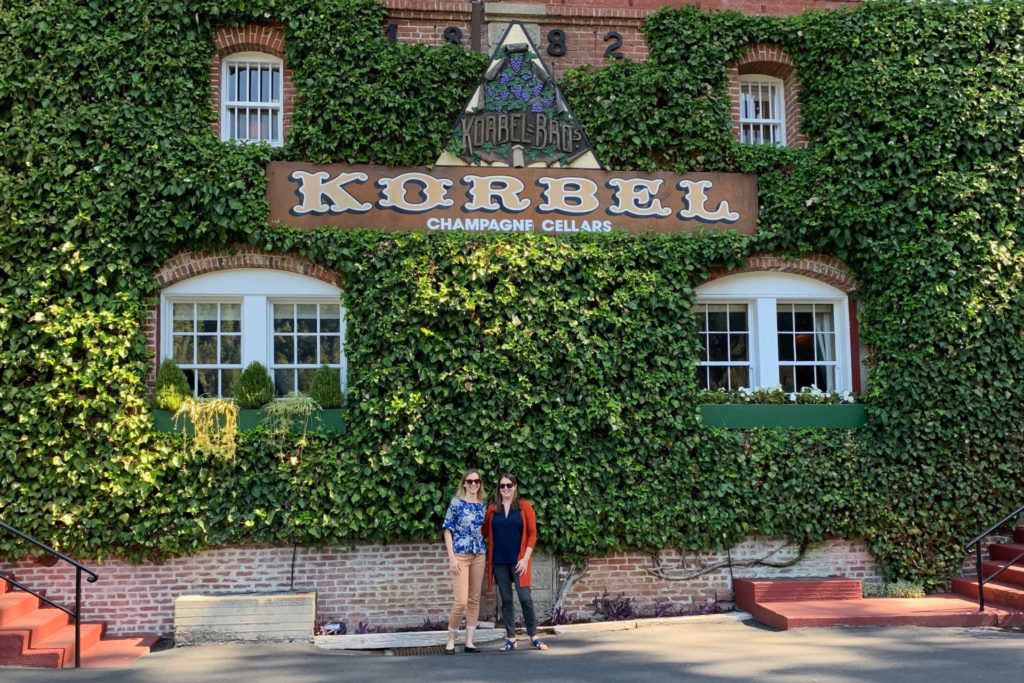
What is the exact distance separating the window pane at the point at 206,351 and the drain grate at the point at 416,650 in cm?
389

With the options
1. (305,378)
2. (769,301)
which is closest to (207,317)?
(305,378)

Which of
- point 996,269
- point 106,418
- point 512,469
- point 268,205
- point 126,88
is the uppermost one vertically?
point 126,88

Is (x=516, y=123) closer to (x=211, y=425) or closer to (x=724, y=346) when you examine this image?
(x=724, y=346)

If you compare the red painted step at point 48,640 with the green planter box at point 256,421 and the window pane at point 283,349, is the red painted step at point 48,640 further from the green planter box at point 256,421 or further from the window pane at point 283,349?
the window pane at point 283,349

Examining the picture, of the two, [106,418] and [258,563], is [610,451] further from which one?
[106,418]

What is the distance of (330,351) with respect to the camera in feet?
34.3

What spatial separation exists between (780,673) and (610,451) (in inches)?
135

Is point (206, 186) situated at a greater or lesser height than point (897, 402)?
greater

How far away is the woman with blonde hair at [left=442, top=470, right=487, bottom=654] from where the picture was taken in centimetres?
841

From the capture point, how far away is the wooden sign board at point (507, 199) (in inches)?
407

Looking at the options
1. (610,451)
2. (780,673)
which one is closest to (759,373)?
(610,451)

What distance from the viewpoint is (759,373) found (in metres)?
11.0

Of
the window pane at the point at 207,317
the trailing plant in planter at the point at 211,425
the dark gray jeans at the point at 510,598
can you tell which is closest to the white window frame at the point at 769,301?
the dark gray jeans at the point at 510,598

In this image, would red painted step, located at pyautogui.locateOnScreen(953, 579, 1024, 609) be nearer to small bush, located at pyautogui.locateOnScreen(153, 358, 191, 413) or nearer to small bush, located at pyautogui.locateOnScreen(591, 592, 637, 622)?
small bush, located at pyautogui.locateOnScreen(591, 592, 637, 622)
